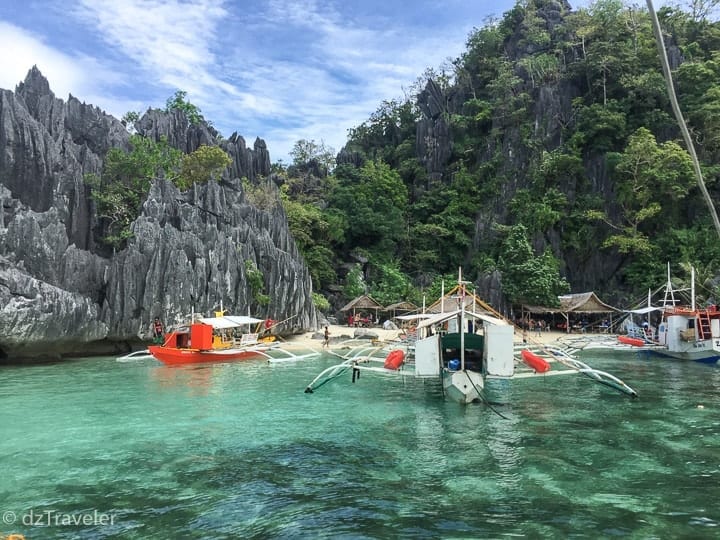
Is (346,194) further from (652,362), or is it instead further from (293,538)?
(293,538)

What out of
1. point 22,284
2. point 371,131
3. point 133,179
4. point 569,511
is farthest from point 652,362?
point 371,131

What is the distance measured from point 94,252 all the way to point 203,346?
39.4 ft

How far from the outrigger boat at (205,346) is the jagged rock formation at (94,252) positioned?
3.44 metres

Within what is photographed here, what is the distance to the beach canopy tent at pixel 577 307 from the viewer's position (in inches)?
1485

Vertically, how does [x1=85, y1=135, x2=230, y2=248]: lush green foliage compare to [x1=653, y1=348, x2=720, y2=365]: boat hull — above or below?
above

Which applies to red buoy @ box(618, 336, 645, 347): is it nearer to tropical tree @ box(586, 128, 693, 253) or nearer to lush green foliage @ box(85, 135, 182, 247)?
tropical tree @ box(586, 128, 693, 253)

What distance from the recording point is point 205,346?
25484 mm

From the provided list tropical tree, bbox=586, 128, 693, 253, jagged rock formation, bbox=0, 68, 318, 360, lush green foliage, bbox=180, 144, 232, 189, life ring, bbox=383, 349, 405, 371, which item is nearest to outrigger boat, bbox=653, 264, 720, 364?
tropical tree, bbox=586, 128, 693, 253

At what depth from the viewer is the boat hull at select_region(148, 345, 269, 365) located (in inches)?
977

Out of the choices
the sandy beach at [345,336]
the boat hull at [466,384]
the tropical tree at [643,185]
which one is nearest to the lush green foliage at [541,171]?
the tropical tree at [643,185]

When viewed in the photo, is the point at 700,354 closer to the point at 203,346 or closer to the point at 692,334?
the point at 692,334

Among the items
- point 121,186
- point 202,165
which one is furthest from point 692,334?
point 202,165

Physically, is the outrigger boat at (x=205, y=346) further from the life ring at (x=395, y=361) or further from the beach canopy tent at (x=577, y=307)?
the beach canopy tent at (x=577, y=307)

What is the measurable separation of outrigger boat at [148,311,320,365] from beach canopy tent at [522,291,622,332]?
802 inches
